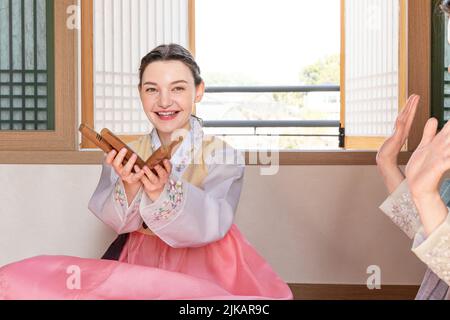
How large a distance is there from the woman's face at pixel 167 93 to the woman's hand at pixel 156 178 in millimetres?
321

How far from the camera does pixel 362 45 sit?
14.1 feet

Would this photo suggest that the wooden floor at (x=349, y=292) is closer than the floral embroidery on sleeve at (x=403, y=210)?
No

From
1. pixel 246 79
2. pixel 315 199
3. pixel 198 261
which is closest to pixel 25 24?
pixel 315 199

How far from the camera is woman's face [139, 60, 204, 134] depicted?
2010 mm

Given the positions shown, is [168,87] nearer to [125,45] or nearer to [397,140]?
[397,140]

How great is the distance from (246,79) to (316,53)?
5.11ft

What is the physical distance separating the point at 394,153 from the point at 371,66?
231 centimetres

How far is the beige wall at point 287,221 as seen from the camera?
3057 millimetres

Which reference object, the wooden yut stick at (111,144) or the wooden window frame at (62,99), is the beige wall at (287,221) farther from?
the wooden yut stick at (111,144)

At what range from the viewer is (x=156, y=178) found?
1.71 m

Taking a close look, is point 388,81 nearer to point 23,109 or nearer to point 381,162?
point 23,109

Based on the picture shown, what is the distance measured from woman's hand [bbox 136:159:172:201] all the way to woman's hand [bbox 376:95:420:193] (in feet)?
1.65

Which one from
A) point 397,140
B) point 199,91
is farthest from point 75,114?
point 397,140

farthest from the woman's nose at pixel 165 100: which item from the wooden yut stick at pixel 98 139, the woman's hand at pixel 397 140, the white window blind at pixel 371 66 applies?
the white window blind at pixel 371 66
